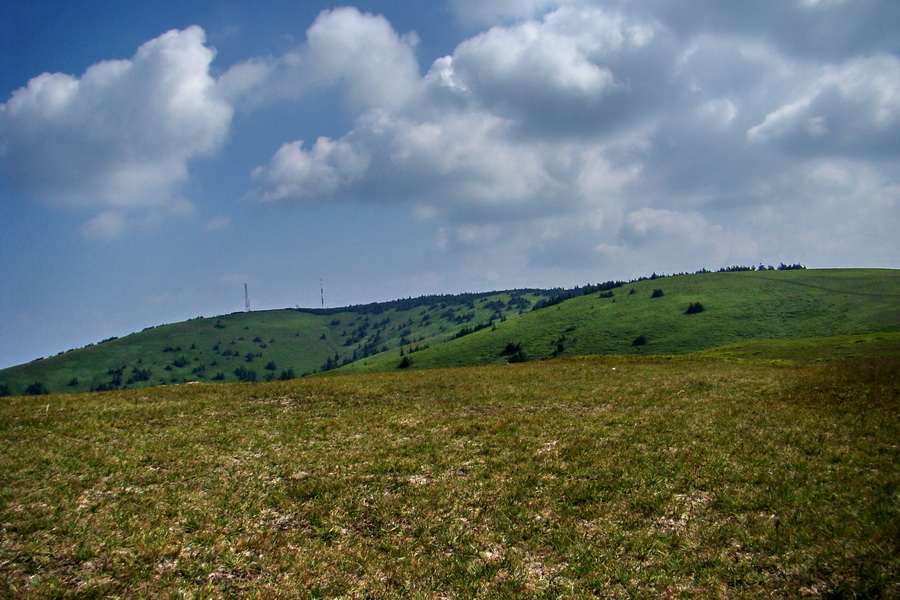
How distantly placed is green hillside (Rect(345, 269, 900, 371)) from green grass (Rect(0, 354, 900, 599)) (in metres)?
124

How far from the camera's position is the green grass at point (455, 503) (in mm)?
10242

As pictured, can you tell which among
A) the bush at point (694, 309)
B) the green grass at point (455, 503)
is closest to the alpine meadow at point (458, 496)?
the green grass at point (455, 503)

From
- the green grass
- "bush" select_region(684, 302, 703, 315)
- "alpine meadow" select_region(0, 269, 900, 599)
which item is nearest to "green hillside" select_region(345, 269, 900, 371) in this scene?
"bush" select_region(684, 302, 703, 315)

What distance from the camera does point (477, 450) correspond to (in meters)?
19.7

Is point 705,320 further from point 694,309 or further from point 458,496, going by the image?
point 458,496

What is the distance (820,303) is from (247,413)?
177m

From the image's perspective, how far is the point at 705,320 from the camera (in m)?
156

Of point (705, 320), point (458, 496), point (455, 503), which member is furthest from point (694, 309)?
point (455, 503)

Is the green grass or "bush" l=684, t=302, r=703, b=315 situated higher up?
"bush" l=684, t=302, r=703, b=315

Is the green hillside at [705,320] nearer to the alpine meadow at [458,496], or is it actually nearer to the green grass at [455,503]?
the alpine meadow at [458,496]

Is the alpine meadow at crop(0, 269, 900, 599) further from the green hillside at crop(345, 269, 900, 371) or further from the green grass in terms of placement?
the green hillside at crop(345, 269, 900, 371)

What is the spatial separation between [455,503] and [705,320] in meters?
164

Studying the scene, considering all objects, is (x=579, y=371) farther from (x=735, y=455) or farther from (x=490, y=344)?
(x=490, y=344)

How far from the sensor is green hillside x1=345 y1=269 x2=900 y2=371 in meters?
134
